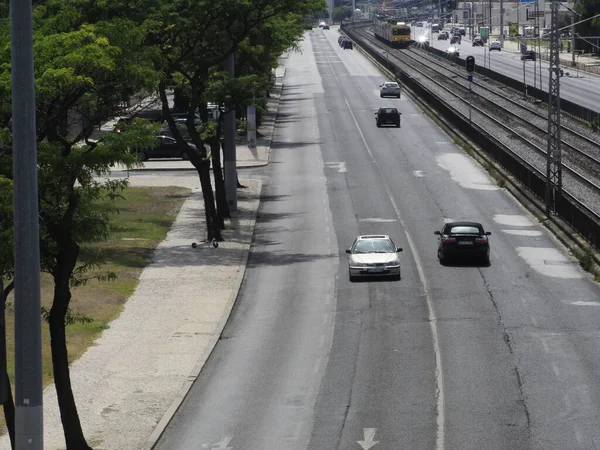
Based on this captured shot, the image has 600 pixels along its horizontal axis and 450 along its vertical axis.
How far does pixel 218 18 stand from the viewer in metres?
51.3

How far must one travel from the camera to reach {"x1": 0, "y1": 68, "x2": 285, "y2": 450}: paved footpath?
2675 centimetres

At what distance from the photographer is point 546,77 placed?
140m

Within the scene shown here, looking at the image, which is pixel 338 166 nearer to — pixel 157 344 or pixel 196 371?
pixel 157 344

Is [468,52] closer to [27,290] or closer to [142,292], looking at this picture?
[142,292]

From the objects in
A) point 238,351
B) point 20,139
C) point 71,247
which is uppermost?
point 20,139

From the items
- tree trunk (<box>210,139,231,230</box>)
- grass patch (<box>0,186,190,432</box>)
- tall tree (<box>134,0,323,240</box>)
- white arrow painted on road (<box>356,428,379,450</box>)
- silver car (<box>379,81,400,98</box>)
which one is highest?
tall tree (<box>134,0,323,240</box>)

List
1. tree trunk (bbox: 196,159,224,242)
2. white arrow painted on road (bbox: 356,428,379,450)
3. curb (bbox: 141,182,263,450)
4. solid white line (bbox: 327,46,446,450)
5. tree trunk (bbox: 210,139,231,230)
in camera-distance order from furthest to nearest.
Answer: tree trunk (bbox: 210,139,231,230), tree trunk (bbox: 196,159,224,242), solid white line (bbox: 327,46,446,450), curb (bbox: 141,182,263,450), white arrow painted on road (bbox: 356,428,379,450)

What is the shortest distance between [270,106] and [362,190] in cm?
5217

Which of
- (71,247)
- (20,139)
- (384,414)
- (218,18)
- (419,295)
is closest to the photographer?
(20,139)

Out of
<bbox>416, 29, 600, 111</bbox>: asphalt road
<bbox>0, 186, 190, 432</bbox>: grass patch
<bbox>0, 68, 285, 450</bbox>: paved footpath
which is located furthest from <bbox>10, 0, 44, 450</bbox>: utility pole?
<bbox>416, 29, 600, 111</bbox>: asphalt road

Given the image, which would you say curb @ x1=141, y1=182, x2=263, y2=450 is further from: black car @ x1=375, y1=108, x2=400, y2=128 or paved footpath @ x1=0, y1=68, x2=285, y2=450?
black car @ x1=375, y1=108, x2=400, y2=128

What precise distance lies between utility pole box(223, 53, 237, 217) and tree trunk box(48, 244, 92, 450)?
32418mm

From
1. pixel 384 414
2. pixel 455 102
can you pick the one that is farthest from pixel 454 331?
pixel 455 102

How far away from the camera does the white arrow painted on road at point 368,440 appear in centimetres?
2505
